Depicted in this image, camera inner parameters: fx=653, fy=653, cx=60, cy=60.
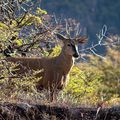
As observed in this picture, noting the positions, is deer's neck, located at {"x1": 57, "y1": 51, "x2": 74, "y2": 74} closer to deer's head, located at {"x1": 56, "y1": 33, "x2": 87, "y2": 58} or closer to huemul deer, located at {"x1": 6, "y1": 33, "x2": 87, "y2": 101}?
huemul deer, located at {"x1": 6, "y1": 33, "x2": 87, "y2": 101}

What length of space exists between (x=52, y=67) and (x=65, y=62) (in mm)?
643

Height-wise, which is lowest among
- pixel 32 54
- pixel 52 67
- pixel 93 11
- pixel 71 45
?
pixel 52 67

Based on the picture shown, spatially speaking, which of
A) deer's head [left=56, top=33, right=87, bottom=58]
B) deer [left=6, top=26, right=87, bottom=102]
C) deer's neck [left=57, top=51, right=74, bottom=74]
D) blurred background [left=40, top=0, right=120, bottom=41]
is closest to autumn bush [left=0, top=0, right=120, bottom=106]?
deer [left=6, top=26, right=87, bottom=102]

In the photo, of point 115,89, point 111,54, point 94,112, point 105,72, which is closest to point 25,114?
point 94,112

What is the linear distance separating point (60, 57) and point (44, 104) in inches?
215

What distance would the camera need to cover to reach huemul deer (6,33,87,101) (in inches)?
685

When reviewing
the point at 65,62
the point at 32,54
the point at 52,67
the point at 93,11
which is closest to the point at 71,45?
the point at 65,62

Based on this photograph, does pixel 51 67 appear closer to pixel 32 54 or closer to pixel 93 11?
pixel 32 54

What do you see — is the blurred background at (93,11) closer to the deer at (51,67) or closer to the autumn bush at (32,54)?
the autumn bush at (32,54)

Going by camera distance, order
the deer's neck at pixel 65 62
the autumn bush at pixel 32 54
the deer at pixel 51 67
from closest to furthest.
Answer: the autumn bush at pixel 32 54
the deer at pixel 51 67
the deer's neck at pixel 65 62

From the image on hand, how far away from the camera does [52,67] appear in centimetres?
1783

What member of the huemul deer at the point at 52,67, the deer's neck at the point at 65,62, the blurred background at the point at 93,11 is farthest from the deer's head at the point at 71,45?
the blurred background at the point at 93,11

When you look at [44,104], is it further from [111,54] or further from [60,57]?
[111,54]

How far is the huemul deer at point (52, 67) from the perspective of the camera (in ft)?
57.1
